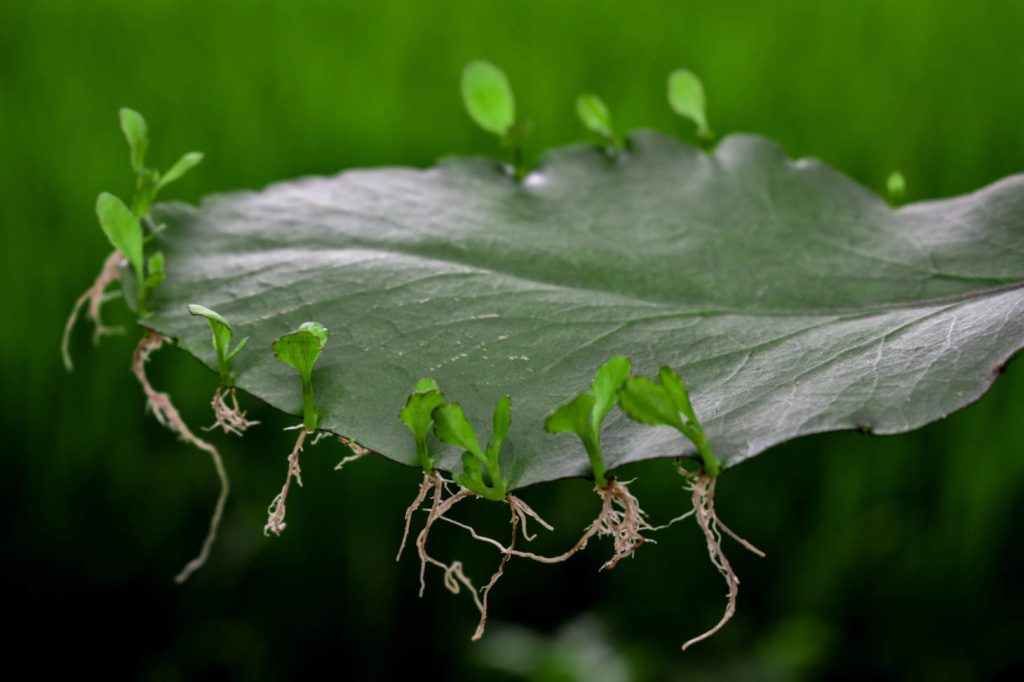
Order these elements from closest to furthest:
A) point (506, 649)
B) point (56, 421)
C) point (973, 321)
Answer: point (973, 321) < point (506, 649) < point (56, 421)

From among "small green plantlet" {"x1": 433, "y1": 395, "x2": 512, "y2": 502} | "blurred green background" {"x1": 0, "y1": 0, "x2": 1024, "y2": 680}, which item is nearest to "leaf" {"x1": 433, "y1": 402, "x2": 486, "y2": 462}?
"small green plantlet" {"x1": 433, "y1": 395, "x2": 512, "y2": 502}

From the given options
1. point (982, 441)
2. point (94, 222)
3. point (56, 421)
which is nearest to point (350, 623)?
point (56, 421)

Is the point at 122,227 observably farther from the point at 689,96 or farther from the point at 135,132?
the point at 689,96

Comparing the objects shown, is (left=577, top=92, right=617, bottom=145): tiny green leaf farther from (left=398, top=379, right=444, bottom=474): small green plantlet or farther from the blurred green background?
the blurred green background

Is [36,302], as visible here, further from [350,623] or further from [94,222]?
[350,623]

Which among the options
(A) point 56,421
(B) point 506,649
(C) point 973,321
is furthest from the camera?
(A) point 56,421

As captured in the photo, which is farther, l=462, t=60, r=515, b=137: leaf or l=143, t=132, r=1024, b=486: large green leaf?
l=462, t=60, r=515, b=137: leaf

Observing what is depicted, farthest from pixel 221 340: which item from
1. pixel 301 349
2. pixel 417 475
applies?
pixel 417 475
